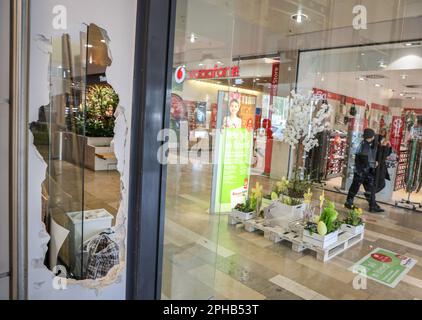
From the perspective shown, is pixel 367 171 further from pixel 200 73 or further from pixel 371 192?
pixel 200 73

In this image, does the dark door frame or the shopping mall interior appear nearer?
the dark door frame

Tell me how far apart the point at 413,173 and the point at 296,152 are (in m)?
2.31

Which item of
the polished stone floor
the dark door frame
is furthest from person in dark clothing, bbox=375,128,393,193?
the dark door frame

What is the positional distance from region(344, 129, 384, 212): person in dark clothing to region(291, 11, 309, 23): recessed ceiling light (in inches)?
90.2

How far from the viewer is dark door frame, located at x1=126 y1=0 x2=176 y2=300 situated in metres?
1.47

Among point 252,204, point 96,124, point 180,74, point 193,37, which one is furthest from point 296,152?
point 96,124

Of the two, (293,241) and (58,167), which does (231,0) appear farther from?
(58,167)

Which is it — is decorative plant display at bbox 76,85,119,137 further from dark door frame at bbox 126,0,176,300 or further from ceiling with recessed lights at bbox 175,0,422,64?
ceiling with recessed lights at bbox 175,0,422,64

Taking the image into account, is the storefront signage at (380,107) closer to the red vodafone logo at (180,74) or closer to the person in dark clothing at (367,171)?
the person in dark clothing at (367,171)

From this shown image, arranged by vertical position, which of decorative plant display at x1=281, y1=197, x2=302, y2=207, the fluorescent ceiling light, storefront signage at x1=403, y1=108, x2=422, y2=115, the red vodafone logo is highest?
the fluorescent ceiling light

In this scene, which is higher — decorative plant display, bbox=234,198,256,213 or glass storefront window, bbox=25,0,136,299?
glass storefront window, bbox=25,0,136,299

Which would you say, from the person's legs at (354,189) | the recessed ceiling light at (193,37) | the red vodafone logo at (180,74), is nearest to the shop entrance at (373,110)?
the person's legs at (354,189)

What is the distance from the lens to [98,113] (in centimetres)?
171

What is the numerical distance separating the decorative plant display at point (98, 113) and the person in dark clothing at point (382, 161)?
542 centimetres
